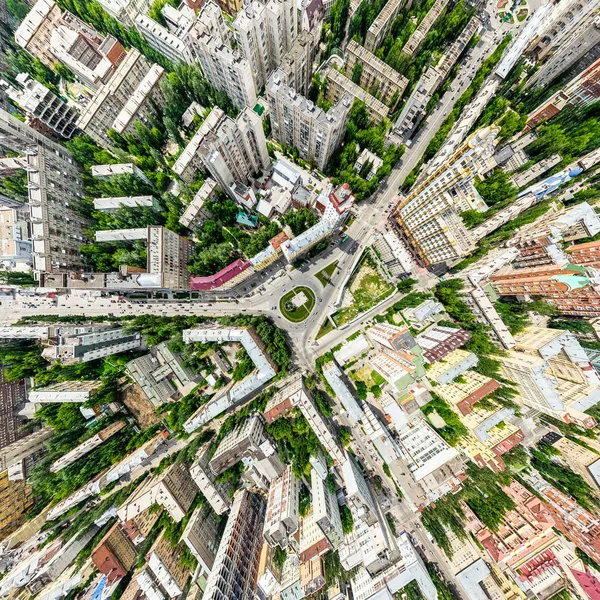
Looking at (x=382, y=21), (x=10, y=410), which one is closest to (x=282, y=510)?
(x=10, y=410)

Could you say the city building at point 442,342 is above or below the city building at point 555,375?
above

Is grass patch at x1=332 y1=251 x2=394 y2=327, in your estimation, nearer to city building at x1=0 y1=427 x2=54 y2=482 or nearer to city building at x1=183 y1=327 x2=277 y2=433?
city building at x1=183 y1=327 x2=277 y2=433

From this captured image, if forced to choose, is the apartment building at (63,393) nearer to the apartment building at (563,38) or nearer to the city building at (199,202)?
the city building at (199,202)

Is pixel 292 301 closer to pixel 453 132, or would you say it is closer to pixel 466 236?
pixel 466 236

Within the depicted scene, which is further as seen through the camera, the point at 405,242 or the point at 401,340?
the point at 405,242

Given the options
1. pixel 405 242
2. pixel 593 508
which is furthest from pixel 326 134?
pixel 593 508

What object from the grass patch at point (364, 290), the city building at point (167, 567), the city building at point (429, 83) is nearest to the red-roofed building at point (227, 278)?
the grass patch at point (364, 290)
